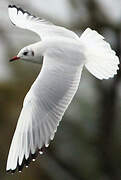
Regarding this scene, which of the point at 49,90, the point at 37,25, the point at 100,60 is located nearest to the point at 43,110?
the point at 49,90

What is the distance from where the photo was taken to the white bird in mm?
3762

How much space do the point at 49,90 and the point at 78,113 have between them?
10.7 ft

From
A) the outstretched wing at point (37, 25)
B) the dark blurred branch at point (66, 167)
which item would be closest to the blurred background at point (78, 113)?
the dark blurred branch at point (66, 167)

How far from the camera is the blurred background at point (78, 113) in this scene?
21.7ft

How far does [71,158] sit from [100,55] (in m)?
3.10

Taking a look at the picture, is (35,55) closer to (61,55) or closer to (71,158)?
(61,55)

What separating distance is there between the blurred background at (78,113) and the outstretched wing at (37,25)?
181cm

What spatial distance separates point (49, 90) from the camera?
3.80m

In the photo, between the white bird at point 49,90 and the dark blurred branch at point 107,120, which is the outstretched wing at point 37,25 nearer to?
the white bird at point 49,90

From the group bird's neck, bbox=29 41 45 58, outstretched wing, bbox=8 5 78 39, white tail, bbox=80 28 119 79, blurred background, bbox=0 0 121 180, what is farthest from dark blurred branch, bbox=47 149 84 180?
bird's neck, bbox=29 41 45 58

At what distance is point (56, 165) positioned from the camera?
22.6 ft

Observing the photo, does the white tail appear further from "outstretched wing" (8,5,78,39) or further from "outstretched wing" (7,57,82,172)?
"outstretched wing" (7,57,82,172)

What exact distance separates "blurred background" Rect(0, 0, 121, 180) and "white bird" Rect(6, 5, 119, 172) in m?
2.40

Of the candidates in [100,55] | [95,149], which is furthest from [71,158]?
[100,55]
